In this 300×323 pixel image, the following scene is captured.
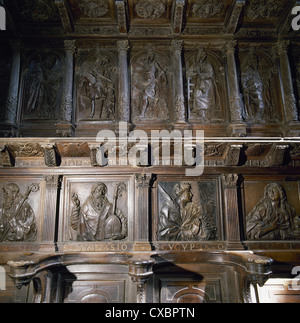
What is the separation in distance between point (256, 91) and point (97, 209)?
13.1ft

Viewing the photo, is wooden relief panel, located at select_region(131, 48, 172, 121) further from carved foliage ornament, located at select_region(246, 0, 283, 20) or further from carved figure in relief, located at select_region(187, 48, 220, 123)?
carved foliage ornament, located at select_region(246, 0, 283, 20)

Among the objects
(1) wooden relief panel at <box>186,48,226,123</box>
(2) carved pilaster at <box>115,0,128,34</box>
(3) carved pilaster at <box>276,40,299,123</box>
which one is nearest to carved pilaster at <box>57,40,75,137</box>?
(2) carved pilaster at <box>115,0,128,34</box>

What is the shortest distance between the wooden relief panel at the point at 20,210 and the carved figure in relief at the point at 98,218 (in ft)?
2.24

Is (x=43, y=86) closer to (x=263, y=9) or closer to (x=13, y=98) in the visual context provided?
(x=13, y=98)

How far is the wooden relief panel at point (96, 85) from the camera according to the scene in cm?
600

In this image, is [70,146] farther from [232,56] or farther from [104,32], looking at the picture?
[232,56]

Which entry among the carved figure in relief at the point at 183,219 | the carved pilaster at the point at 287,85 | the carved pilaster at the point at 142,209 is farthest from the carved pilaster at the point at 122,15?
the carved figure in relief at the point at 183,219

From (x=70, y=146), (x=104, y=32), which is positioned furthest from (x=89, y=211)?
(x=104, y=32)

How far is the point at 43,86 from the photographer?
6141mm

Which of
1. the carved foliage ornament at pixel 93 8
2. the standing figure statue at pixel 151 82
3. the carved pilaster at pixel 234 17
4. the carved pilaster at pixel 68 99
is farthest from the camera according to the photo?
the standing figure statue at pixel 151 82

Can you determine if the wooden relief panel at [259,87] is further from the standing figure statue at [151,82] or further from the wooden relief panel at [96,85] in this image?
the wooden relief panel at [96,85]

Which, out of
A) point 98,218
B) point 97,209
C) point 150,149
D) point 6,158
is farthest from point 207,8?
point 6,158

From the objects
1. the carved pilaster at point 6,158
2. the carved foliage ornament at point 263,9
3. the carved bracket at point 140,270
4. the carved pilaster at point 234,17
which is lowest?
the carved bracket at point 140,270

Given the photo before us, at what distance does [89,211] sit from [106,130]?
1.59m
